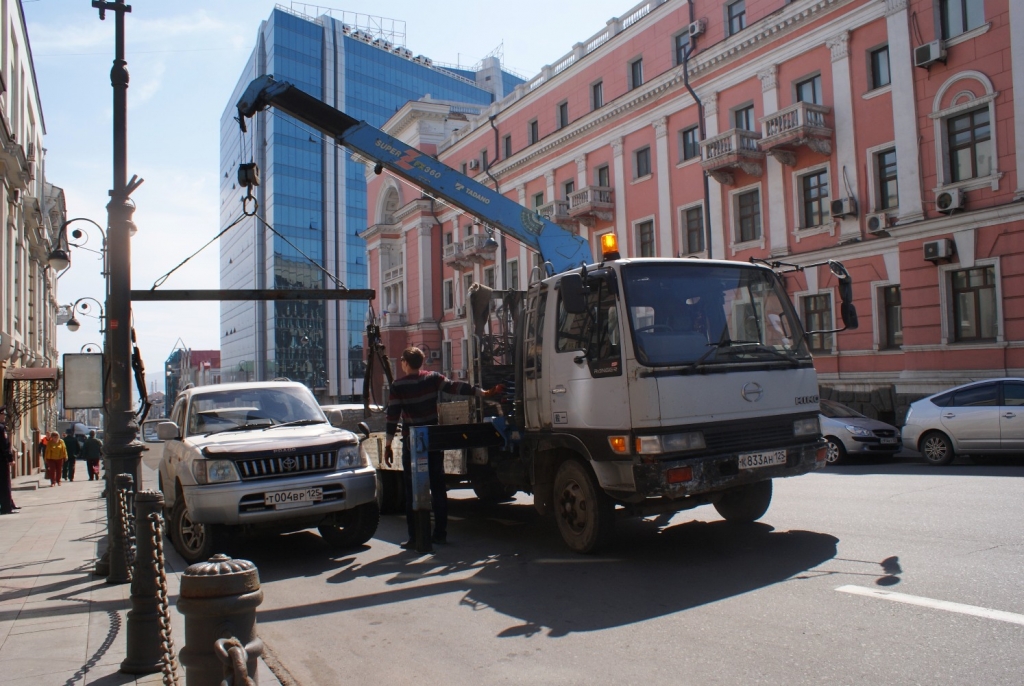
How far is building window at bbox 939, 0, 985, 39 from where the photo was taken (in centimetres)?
1961

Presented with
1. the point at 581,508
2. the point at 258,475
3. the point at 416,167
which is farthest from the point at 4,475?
the point at 581,508

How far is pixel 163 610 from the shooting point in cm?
428

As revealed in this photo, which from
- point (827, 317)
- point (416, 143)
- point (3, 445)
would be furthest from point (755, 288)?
point (416, 143)

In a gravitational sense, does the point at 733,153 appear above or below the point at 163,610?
above

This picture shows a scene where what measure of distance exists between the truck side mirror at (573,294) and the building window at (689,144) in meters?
22.5

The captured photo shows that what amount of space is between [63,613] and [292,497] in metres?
2.12

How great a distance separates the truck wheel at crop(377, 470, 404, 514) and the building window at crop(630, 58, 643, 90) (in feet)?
77.6

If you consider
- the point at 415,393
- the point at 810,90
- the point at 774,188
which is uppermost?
the point at 810,90

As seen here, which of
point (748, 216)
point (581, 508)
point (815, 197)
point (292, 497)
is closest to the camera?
point (581, 508)

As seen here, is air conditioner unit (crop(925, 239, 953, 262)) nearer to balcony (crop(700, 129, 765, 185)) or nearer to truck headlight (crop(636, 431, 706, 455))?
balcony (crop(700, 129, 765, 185))

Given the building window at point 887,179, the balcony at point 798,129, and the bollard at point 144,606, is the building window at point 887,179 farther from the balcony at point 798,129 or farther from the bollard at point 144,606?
the bollard at point 144,606

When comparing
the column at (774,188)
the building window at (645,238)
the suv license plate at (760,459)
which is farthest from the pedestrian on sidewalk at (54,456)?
the column at (774,188)

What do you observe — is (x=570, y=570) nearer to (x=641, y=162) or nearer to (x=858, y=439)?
(x=858, y=439)

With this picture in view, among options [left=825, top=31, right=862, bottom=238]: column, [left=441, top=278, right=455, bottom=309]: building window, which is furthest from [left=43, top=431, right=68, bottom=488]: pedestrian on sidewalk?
[left=441, top=278, right=455, bottom=309]: building window
